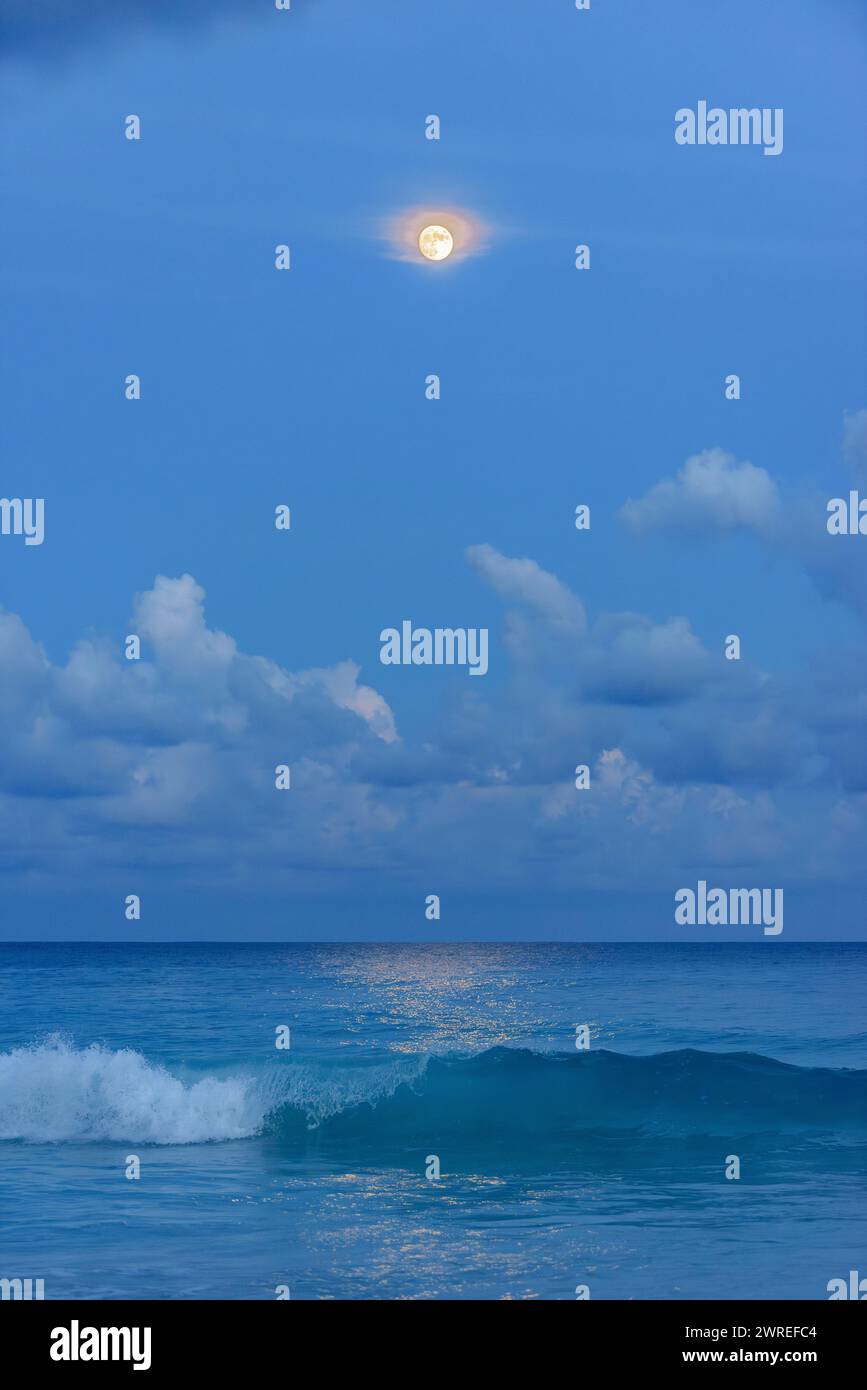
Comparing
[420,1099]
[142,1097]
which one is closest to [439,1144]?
[420,1099]

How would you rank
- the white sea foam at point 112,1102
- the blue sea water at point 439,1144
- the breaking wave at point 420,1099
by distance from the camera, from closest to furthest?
the blue sea water at point 439,1144 < the white sea foam at point 112,1102 < the breaking wave at point 420,1099

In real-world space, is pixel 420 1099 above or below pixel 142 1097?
below

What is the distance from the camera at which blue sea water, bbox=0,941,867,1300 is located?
9.96m

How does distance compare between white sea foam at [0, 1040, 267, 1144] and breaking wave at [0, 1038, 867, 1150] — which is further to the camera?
breaking wave at [0, 1038, 867, 1150]

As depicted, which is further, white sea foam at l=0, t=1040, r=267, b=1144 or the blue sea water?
white sea foam at l=0, t=1040, r=267, b=1144

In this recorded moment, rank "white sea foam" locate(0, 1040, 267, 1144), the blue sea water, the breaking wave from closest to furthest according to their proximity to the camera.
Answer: the blue sea water < "white sea foam" locate(0, 1040, 267, 1144) < the breaking wave

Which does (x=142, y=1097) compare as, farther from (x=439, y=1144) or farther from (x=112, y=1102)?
(x=439, y=1144)

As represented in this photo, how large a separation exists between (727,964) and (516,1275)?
3256 cm

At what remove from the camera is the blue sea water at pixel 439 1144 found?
9961mm

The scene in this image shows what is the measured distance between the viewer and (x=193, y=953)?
51.0 metres

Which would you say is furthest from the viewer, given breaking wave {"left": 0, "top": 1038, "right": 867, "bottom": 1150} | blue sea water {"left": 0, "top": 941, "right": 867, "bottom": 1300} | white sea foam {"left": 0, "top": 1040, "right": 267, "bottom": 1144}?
breaking wave {"left": 0, "top": 1038, "right": 867, "bottom": 1150}

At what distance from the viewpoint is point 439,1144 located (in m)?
15.8
